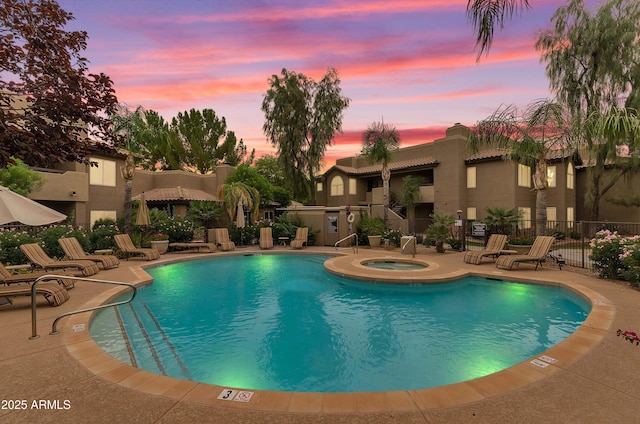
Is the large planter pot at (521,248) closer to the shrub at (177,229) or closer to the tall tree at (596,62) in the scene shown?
the tall tree at (596,62)

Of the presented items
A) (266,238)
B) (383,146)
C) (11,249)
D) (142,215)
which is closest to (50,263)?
(11,249)

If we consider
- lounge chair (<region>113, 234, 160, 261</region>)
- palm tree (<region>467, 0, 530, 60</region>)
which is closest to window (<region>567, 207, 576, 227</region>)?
palm tree (<region>467, 0, 530, 60</region>)

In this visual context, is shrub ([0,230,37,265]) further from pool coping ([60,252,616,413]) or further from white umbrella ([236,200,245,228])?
white umbrella ([236,200,245,228])

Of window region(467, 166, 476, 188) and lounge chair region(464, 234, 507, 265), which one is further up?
window region(467, 166, 476, 188)

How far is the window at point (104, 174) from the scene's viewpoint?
22.6 m

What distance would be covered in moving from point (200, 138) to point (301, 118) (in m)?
23.6

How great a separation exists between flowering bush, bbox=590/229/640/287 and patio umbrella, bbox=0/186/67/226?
14.6 meters

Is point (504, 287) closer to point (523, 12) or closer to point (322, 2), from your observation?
point (523, 12)

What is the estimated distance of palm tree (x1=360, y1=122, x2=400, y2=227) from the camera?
20.7 meters

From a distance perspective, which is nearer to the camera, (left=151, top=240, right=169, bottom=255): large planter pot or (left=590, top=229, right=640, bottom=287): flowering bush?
(left=590, top=229, right=640, bottom=287): flowering bush

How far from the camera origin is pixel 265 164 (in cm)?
4566

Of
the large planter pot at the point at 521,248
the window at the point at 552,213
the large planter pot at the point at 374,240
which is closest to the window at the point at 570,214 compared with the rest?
the window at the point at 552,213

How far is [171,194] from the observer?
26.4 meters

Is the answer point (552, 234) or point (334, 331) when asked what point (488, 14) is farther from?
point (552, 234)
